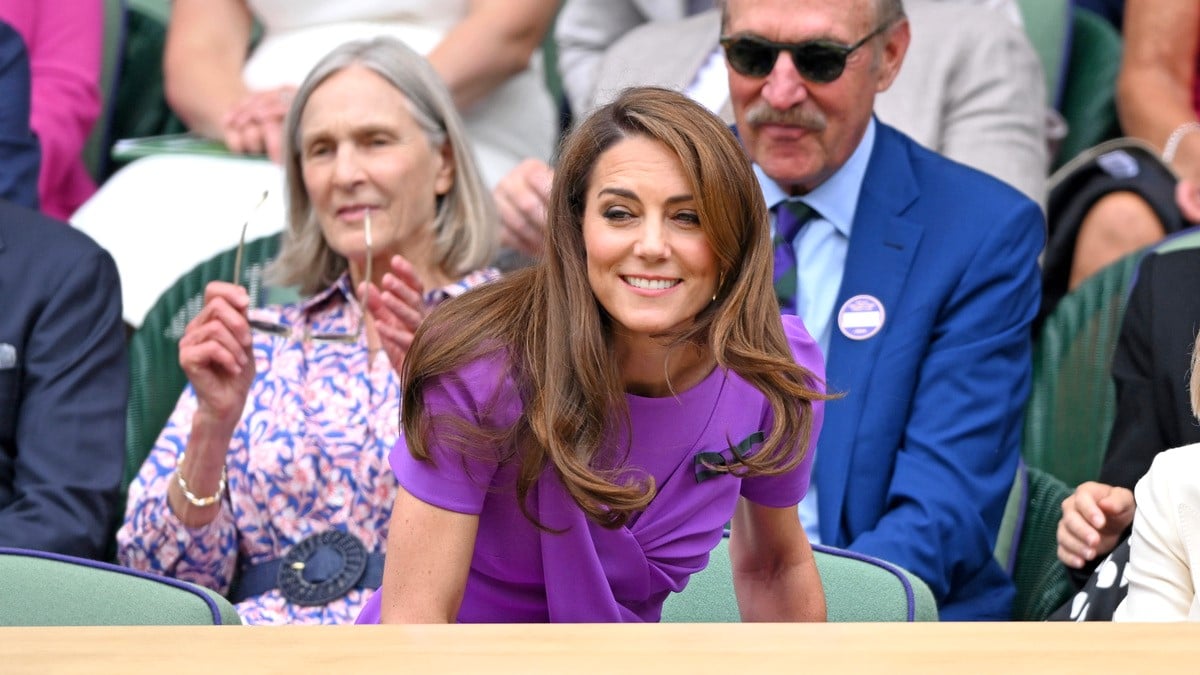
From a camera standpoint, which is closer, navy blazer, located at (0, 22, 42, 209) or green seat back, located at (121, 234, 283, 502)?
green seat back, located at (121, 234, 283, 502)

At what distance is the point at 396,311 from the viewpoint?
8.84 ft

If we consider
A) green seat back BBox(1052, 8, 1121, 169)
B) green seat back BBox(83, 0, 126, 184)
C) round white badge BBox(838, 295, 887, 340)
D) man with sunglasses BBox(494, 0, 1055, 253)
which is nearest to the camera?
round white badge BBox(838, 295, 887, 340)

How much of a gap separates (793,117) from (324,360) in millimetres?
876

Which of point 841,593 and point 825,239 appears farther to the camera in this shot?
point 825,239

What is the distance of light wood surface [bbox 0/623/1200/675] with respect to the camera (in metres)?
1.27

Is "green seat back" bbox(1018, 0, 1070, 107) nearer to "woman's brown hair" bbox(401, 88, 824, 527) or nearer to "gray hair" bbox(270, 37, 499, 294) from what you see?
"gray hair" bbox(270, 37, 499, 294)

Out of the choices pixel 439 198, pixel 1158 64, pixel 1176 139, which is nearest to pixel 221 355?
pixel 439 198

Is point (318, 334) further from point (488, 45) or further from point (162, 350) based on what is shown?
point (488, 45)

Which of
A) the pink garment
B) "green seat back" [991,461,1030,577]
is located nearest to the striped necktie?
"green seat back" [991,461,1030,577]

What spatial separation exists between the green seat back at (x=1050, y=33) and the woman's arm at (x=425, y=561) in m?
2.47

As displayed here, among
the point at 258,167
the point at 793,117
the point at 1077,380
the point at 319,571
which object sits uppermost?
the point at 793,117

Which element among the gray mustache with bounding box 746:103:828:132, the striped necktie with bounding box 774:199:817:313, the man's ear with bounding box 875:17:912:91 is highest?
the man's ear with bounding box 875:17:912:91

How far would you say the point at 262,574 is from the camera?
8.87 ft

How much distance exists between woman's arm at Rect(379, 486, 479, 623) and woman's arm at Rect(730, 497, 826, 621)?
1.27 ft
